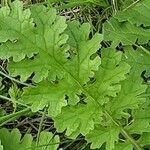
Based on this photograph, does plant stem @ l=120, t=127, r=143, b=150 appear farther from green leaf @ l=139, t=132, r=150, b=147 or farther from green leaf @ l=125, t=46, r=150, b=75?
green leaf @ l=125, t=46, r=150, b=75

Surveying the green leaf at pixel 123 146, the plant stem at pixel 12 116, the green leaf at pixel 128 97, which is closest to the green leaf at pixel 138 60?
the green leaf at pixel 128 97

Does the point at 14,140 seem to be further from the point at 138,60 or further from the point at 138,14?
the point at 138,14

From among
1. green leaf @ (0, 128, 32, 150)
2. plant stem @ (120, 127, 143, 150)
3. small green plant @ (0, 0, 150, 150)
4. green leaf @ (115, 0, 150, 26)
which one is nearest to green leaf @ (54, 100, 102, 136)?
small green plant @ (0, 0, 150, 150)

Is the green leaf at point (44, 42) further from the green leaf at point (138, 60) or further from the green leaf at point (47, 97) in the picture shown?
the green leaf at point (138, 60)

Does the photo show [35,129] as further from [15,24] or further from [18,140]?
[15,24]

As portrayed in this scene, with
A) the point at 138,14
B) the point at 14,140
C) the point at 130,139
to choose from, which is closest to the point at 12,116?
the point at 14,140

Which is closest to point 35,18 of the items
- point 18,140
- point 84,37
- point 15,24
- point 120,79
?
point 15,24
